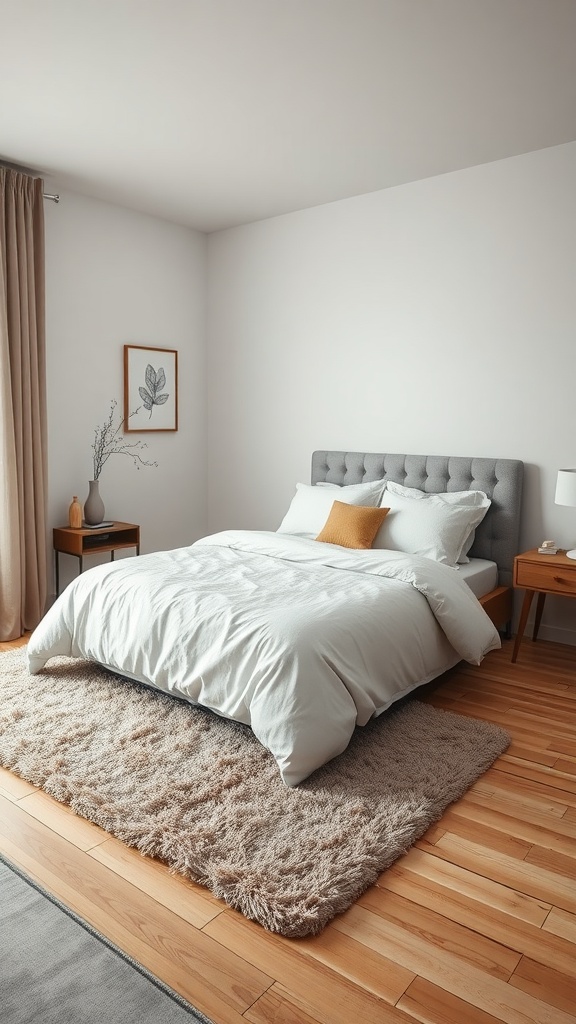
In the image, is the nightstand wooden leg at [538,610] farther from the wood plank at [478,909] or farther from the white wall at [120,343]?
the white wall at [120,343]

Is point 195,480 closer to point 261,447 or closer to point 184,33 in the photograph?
point 261,447

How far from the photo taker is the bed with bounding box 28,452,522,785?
2488mm

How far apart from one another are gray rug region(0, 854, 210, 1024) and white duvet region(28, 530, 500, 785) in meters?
0.84

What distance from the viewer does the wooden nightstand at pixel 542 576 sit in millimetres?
3584

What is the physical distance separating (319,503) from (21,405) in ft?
6.20

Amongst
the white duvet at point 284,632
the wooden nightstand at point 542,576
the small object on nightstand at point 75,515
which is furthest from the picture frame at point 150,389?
the wooden nightstand at point 542,576

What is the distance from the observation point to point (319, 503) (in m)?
4.37

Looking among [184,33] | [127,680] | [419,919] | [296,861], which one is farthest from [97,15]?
[419,919]

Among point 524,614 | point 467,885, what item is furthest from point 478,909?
point 524,614

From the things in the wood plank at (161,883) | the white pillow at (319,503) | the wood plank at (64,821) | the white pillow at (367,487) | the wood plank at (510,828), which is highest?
the white pillow at (367,487)

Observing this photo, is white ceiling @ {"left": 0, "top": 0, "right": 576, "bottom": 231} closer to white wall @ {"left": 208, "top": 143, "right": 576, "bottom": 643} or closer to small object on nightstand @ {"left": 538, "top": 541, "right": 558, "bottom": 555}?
white wall @ {"left": 208, "top": 143, "right": 576, "bottom": 643}

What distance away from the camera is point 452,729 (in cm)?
289

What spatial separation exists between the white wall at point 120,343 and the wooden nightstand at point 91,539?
0.55 ft

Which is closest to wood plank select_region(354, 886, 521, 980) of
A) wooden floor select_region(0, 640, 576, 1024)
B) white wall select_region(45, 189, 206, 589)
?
wooden floor select_region(0, 640, 576, 1024)
